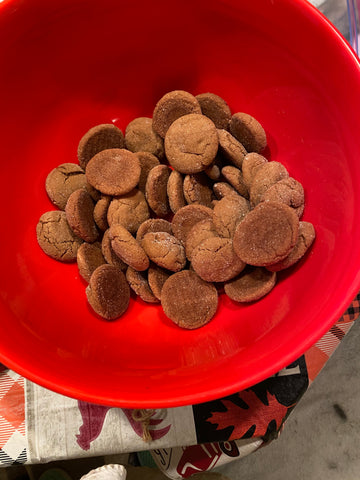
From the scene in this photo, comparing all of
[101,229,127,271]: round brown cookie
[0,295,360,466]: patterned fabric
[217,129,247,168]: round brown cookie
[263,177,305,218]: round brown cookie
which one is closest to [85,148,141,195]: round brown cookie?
[101,229,127,271]: round brown cookie

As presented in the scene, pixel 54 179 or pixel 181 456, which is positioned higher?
pixel 54 179

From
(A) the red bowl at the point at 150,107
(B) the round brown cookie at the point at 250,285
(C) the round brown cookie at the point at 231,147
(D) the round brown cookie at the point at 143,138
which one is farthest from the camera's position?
(D) the round brown cookie at the point at 143,138

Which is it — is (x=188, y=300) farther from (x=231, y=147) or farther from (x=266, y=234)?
(x=231, y=147)

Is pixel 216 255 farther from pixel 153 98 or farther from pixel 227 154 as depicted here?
pixel 153 98

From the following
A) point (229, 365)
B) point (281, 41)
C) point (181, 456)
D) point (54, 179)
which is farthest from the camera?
point (181, 456)

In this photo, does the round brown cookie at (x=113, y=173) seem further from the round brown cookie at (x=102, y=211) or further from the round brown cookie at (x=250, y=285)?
the round brown cookie at (x=250, y=285)

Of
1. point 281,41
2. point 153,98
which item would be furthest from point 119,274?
point 281,41

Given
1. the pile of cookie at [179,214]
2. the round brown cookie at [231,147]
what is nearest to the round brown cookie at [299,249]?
the pile of cookie at [179,214]

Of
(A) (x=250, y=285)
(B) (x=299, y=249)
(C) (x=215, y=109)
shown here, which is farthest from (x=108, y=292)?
(C) (x=215, y=109)
